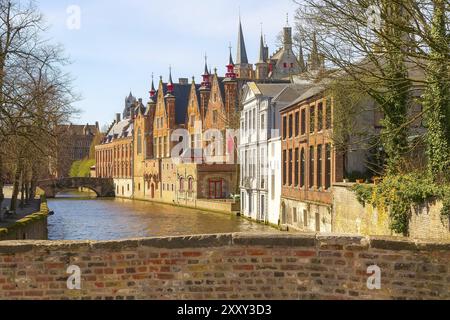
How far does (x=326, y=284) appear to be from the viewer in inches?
300

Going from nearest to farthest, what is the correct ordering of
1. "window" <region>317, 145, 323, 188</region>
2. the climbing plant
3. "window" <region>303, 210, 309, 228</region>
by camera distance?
the climbing plant
"window" <region>317, 145, 323, 188</region>
"window" <region>303, 210, 309, 228</region>

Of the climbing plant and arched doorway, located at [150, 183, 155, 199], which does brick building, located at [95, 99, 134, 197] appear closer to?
arched doorway, located at [150, 183, 155, 199]

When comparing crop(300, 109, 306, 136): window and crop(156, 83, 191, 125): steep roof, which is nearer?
crop(300, 109, 306, 136): window

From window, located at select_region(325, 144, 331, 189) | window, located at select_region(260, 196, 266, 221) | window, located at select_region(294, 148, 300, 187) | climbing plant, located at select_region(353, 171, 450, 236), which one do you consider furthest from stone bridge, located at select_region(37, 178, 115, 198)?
climbing plant, located at select_region(353, 171, 450, 236)

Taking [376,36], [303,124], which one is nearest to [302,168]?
[303,124]

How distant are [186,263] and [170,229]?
109 ft

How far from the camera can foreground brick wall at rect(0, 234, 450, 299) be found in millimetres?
7422

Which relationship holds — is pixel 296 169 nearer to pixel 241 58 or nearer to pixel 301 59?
pixel 301 59

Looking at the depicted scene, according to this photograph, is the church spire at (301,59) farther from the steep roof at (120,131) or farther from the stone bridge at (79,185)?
the steep roof at (120,131)

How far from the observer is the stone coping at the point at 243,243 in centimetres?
744

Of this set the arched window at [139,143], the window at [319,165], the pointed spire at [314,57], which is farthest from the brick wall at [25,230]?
the arched window at [139,143]

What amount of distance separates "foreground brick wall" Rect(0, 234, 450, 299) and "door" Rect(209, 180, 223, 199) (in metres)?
52.2

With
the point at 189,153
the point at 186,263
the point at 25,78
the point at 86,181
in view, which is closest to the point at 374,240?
the point at 186,263

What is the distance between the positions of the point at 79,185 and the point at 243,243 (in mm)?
83947
